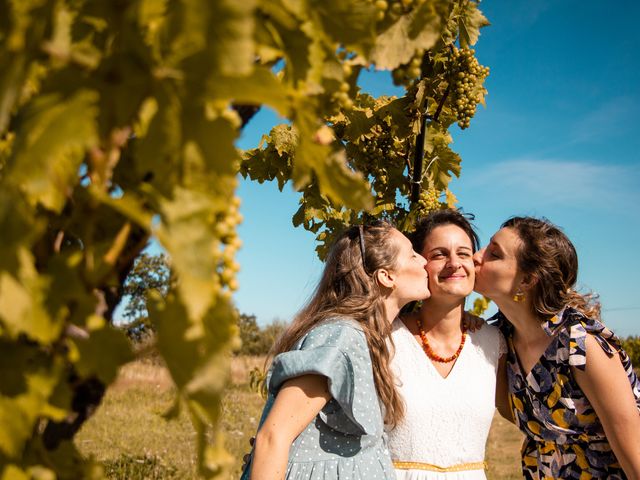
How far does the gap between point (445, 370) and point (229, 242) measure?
270 centimetres

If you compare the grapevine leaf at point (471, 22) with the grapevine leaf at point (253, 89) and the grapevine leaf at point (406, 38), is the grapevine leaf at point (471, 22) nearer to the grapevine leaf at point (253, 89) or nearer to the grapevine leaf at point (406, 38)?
the grapevine leaf at point (406, 38)

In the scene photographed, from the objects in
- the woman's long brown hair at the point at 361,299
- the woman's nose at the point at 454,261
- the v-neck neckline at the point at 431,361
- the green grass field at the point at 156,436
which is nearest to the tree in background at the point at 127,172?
the woman's long brown hair at the point at 361,299

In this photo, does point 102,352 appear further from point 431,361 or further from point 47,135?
point 431,361

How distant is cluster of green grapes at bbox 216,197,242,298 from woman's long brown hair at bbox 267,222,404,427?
1.87 m

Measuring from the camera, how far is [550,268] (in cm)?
312

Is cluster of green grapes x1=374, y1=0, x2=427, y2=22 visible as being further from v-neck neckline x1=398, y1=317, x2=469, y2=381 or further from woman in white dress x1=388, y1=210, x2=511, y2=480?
v-neck neckline x1=398, y1=317, x2=469, y2=381

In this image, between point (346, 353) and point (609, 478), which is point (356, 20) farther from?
point (609, 478)

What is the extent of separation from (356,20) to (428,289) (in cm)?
254

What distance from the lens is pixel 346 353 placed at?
7.91 ft

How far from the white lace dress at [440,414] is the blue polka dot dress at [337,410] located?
16.9 inches

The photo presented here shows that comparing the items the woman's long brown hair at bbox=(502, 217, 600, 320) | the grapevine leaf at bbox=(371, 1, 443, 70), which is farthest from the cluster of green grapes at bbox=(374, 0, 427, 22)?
the woman's long brown hair at bbox=(502, 217, 600, 320)

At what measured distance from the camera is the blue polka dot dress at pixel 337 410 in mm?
2301

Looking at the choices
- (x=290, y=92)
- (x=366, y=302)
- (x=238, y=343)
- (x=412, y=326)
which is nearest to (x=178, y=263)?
(x=238, y=343)

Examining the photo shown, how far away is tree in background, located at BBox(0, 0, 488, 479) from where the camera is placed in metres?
0.55
